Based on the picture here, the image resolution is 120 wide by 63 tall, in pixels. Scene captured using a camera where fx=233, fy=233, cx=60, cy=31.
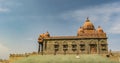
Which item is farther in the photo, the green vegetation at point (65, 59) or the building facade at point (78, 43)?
the building facade at point (78, 43)

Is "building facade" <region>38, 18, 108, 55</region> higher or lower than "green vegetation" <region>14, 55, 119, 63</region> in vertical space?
higher

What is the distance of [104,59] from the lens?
6128cm

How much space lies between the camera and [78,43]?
6850 centimetres

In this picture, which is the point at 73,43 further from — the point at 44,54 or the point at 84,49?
the point at 44,54

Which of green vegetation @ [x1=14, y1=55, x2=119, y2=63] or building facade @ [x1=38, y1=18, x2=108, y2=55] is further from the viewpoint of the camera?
building facade @ [x1=38, y1=18, x2=108, y2=55]

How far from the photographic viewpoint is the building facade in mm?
67688

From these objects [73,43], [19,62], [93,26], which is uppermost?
[93,26]

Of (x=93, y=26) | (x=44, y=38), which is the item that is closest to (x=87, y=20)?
(x=93, y=26)

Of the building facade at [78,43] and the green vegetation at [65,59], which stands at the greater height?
the building facade at [78,43]

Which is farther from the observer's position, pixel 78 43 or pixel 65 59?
pixel 78 43

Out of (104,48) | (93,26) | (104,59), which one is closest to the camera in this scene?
(104,59)

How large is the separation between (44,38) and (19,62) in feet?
40.3

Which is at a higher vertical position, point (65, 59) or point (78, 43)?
point (78, 43)

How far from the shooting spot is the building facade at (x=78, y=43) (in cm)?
6769
